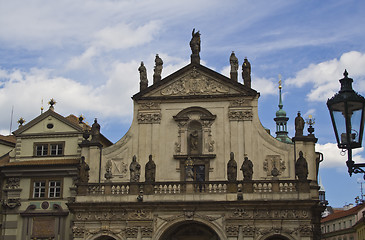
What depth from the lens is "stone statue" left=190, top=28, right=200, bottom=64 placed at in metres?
31.0

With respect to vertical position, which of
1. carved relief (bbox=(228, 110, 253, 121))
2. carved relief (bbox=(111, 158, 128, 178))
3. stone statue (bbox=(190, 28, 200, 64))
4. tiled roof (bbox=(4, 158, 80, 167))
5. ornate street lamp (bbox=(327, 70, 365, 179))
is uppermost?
stone statue (bbox=(190, 28, 200, 64))

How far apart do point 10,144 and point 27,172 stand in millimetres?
4644

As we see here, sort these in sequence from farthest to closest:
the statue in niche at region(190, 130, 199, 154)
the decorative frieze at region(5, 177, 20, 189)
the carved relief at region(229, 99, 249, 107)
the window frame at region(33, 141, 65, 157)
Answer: the window frame at region(33, 141, 65, 157) < the decorative frieze at region(5, 177, 20, 189) < the carved relief at region(229, 99, 249, 107) < the statue in niche at region(190, 130, 199, 154)

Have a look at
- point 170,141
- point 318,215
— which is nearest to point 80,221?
point 170,141

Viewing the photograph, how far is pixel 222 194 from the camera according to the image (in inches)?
1032

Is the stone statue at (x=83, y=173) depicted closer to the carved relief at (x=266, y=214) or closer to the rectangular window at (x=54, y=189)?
the rectangular window at (x=54, y=189)

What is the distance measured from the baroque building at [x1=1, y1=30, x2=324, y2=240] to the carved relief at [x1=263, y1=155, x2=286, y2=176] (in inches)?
2.1

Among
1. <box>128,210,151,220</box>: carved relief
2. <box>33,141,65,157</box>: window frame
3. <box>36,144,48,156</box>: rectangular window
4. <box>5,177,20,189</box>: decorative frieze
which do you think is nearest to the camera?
<box>128,210,151,220</box>: carved relief

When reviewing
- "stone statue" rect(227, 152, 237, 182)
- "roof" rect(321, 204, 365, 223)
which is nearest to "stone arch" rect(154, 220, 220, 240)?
"stone statue" rect(227, 152, 237, 182)

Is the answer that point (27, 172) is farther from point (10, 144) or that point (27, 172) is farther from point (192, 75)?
point (192, 75)

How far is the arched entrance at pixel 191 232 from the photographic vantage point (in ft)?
89.6

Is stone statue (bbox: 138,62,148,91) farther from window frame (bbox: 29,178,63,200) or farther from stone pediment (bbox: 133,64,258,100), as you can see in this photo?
window frame (bbox: 29,178,63,200)

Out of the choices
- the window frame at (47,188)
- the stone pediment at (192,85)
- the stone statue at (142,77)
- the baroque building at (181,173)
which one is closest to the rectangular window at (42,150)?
the baroque building at (181,173)

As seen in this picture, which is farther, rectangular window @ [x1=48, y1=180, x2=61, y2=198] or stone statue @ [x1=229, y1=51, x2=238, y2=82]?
rectangular window @ [x1=48, y1=180, x2=61, y2=198]
